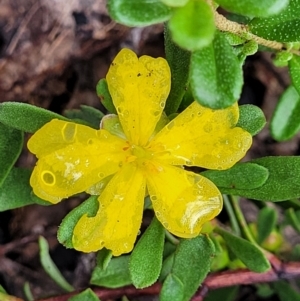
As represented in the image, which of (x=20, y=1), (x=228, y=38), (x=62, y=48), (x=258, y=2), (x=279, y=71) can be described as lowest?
(x=279, y=71)

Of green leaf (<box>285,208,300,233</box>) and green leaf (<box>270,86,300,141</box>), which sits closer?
green leaf (<box>270,86,300,141</box>)

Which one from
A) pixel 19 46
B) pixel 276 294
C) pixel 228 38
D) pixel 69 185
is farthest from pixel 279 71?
pixel 69 185

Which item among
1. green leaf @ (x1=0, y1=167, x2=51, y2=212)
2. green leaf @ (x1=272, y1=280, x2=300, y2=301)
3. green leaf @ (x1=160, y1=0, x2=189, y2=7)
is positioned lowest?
green leaf @ (x1=272, y1=280, x2=300, y2=301)

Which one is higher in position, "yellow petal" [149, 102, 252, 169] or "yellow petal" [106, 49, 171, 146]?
"yellow petal" [106, 49, 171, 146]

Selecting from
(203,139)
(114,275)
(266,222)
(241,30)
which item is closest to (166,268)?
(114,275)

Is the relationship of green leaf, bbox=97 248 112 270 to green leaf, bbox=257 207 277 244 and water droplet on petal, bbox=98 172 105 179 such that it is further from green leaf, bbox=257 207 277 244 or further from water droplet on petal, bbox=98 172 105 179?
green leaf, bbox=257 207 277 244

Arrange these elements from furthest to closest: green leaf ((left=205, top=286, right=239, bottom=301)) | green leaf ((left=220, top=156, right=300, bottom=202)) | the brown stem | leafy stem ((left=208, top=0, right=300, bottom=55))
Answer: green leaf ((left=205, top=286, right=239, bottom=301)) < the brown stem < green leaf ((left=220, top=156, right=300, bottom=202)) < leafy stem ((left=208, top=0, right=300, bottom=55))

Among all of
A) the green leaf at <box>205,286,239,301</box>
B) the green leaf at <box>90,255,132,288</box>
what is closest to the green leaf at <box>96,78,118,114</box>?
the green leaf at <box>90,255,132,288</box>

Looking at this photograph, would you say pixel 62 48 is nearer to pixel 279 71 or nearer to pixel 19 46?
pixel 19 46
